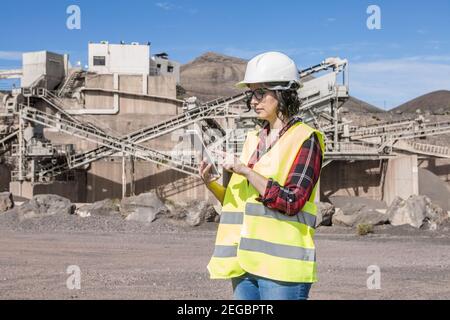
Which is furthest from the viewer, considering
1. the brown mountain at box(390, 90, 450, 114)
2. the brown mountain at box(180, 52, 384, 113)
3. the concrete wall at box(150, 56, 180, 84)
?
the brown mountain at box(390, 90, 450, 114)

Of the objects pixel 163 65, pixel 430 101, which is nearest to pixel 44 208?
pixel 163 65

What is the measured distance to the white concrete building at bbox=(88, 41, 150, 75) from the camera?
5159 centimetres

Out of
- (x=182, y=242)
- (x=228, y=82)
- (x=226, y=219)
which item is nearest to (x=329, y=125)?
(x=182, y=242)

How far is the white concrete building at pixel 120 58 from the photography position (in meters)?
51.6

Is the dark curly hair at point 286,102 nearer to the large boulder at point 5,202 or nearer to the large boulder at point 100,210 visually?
the large boulder at point 100,210

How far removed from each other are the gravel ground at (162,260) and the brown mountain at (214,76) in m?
76.9

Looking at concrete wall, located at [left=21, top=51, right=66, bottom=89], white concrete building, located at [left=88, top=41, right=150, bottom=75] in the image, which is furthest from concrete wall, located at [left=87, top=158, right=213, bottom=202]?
white concrete building, located at [left=88, top=41, right=150, bottom=75]

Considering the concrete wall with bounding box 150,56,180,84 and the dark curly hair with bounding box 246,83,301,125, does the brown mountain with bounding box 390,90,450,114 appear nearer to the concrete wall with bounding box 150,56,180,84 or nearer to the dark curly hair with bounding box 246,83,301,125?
the concrete wall with bounding box 150,56,180,84

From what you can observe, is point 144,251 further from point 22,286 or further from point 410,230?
point 410,230

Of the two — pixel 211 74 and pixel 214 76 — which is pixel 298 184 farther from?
pixel 211 74

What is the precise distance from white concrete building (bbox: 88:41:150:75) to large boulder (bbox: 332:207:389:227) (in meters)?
28.9

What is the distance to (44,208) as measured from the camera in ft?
82.2
